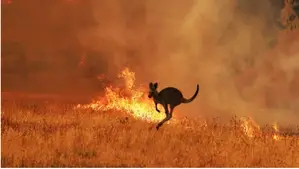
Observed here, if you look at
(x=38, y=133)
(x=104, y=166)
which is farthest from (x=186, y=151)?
(x=38, y=133)

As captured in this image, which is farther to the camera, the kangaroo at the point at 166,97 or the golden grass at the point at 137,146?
the kangaroo at the point at 166,97

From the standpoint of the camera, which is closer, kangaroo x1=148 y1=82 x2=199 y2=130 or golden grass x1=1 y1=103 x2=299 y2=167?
golden grass x1=1 y1=103 x2=299 y2=167

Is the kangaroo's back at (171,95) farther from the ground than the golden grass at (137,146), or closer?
farther from the ground

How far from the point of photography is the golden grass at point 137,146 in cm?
1407

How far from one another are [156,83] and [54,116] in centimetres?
662

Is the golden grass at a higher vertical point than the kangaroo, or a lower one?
lower

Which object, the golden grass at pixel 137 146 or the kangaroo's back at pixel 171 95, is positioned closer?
the golden grass at pixel 137 146

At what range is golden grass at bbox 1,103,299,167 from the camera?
1407cm

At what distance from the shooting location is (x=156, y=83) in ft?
58.4

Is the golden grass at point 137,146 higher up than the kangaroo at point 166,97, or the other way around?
the kangaroo at point 166,97

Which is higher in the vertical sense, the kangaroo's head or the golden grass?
the kangaroo's head

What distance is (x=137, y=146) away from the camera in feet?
53.5

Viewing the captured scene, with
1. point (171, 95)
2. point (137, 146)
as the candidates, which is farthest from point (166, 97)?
point (137, 146)

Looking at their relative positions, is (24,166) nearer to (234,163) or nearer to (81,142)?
(81,142)
